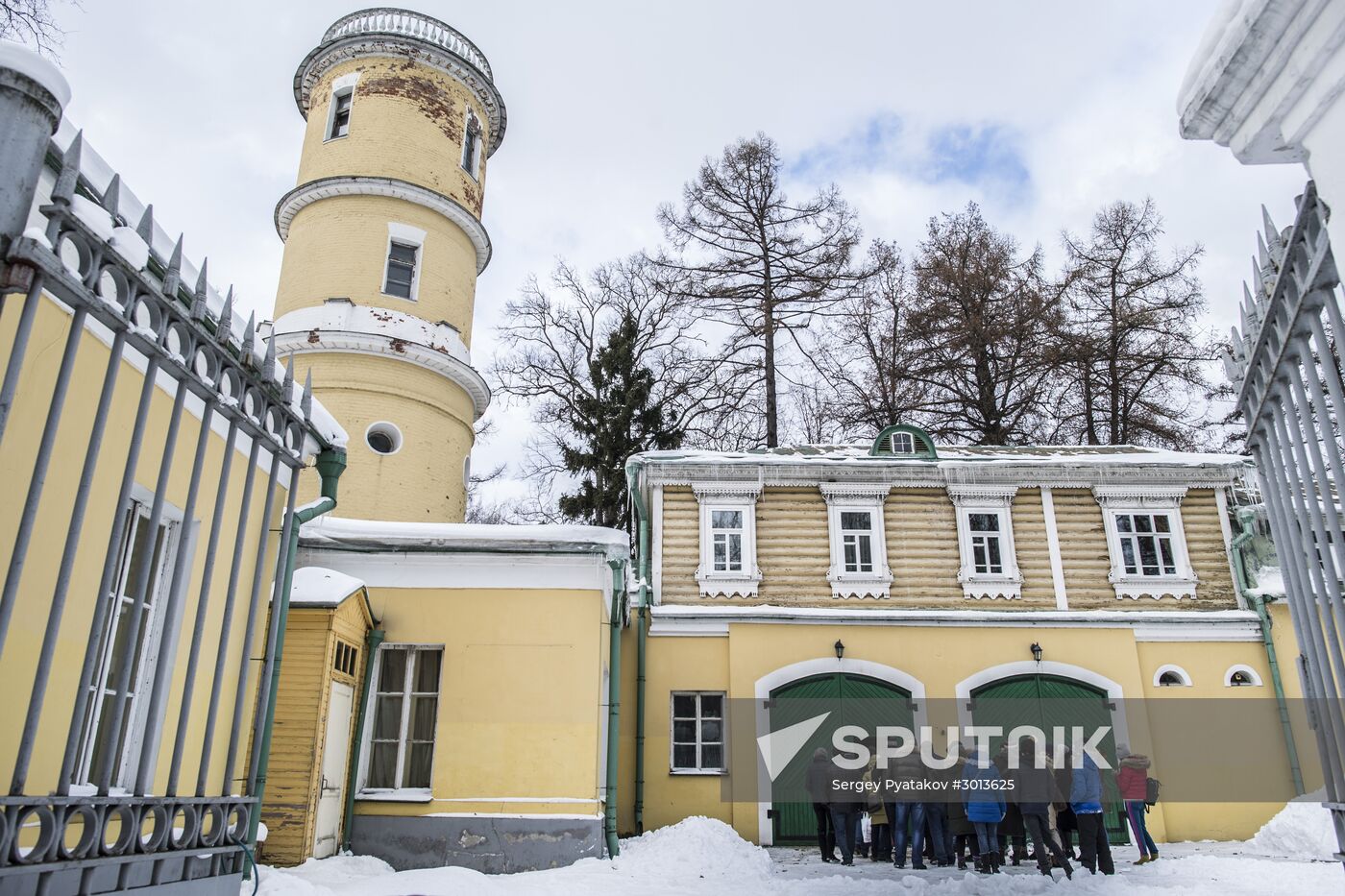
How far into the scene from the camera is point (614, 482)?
22859 mm

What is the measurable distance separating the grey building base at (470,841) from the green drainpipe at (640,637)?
4.75 m

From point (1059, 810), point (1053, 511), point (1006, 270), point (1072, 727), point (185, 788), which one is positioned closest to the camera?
point (185, 788)

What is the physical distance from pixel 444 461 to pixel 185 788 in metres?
10.4

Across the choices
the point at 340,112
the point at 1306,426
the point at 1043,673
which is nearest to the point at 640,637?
the point at 1043,673

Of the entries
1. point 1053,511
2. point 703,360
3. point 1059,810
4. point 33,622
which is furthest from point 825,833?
point 703,360

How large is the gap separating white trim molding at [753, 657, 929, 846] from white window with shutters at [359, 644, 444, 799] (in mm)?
6365

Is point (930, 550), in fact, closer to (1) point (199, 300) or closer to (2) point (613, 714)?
(2) point (613, 714)

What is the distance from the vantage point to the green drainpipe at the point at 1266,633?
606 inches

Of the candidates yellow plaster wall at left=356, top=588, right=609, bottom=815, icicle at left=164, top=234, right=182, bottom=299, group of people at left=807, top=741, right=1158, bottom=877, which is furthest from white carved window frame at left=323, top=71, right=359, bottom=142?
icicle at left=164, top=234, right=182, bottom=299

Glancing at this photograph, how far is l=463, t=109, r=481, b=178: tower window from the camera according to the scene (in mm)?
17859

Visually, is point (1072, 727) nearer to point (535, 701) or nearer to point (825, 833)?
point (825, 833)

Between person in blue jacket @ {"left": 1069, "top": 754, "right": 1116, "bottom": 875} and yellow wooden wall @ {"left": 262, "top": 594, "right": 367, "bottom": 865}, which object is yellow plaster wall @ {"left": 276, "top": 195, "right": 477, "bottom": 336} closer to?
yellow wooden wall @ {"left": 262, "top": 594, "right": 367, "bottom": 865}

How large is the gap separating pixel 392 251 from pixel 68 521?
40.9 ft

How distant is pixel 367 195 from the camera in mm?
16375
